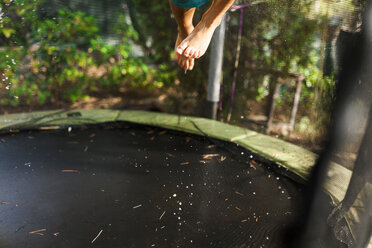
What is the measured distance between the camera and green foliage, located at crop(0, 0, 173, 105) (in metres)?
2.09

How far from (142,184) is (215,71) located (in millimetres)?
1090

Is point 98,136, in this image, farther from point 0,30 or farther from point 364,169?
point 364,169

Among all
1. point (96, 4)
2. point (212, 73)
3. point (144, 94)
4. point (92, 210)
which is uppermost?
point (96, 4)

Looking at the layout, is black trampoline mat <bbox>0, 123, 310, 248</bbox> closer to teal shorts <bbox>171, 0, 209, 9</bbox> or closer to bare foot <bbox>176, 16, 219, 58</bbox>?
bare foot <bbox>176, 16, 219, 58</bbox>

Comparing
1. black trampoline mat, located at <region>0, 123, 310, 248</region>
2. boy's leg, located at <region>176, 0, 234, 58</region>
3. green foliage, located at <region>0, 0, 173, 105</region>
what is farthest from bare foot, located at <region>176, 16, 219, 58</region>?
green foliage, located at <region>0, 0, 173, 105</region>

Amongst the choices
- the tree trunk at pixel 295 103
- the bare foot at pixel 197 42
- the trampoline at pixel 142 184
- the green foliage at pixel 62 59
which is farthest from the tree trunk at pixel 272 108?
the bare foot at pixel 197 42

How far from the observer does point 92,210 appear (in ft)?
3.70

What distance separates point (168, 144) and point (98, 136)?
18.2 inches

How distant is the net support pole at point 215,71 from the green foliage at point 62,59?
1.78 feet

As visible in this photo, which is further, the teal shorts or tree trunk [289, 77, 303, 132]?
tree trunk [289, 77, 303, 132]

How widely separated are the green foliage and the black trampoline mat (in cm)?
61

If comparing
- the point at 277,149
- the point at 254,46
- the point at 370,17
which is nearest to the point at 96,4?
the point at 254,46

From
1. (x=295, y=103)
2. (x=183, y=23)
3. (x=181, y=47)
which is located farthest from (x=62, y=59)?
(x=295, y=103)

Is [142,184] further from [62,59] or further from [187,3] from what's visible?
[62,59]
